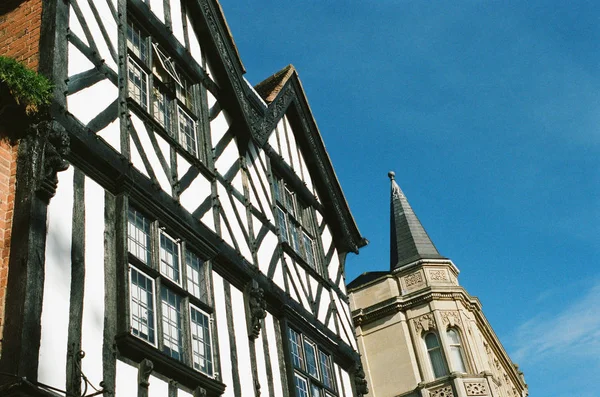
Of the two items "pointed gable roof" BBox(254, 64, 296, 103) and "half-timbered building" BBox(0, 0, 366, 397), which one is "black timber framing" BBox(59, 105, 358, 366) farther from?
"pointed gable roof" BBox(254, 64, 296, 103)

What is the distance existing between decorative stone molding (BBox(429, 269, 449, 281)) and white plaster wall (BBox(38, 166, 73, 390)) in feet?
63.0

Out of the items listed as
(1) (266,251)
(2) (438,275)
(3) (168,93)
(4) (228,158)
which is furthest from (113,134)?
(2) (438,275)

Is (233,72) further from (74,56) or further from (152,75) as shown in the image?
(74,56)

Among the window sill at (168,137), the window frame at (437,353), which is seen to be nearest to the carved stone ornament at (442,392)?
the window frame at (437,353)

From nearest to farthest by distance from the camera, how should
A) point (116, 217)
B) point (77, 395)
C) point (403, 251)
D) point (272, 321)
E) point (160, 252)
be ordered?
1. point (77, 395)
2. point (116, 217)
3. point (160, 252)
4. point (272, 321)
5. point (403, 251)

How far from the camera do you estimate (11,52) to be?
31.2 ft

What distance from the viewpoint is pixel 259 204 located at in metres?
13.8

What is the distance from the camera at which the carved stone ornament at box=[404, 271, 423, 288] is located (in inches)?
1041

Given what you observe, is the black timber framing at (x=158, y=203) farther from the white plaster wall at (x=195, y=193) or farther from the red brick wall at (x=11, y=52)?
the red brick wall at (x=11, y=52)

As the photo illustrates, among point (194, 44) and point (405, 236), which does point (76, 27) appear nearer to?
point (194, 44)

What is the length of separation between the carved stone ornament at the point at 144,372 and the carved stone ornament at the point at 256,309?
123 inches

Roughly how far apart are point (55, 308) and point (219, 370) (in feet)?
10.1

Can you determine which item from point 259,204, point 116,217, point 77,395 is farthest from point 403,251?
point 77,395

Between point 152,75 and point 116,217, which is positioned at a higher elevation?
point 152,75
